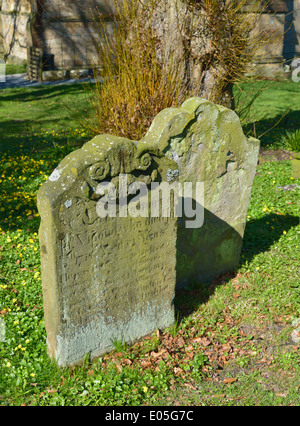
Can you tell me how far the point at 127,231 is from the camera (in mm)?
4414

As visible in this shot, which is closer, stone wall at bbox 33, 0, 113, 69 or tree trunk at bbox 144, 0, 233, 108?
tree trunk at bbox 144, 0, 233, 108

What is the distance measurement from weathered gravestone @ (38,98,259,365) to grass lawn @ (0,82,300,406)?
0.25 meters

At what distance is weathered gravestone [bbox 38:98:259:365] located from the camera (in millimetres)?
3961

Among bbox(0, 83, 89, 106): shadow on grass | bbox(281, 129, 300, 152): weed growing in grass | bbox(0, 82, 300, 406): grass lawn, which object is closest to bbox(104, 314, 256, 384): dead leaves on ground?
bbox(0, 82, 300, 406): grass lawn

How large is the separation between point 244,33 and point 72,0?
1114 cm

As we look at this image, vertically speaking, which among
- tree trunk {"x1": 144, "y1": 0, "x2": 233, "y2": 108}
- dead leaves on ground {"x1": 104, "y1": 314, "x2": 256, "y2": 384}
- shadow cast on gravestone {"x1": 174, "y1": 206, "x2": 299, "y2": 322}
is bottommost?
dead leaves on ground {"x1": 104, "y1": 314, "x2": 256, "y2": 384}

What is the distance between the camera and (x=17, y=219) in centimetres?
741

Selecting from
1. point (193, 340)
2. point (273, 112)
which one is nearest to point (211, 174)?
point (193, 340)

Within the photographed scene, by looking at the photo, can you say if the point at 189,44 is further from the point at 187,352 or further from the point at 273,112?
the point at 273,112

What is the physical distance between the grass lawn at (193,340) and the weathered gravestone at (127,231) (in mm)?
253


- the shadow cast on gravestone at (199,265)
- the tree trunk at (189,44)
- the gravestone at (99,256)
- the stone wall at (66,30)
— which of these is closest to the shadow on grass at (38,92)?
the stone wall at (66,30)

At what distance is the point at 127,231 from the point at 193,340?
4.83 feet

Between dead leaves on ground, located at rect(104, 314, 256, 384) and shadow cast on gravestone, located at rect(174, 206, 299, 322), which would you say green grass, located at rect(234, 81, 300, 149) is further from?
dead leaves on ground, located at rect(104, 314, 256, 384)

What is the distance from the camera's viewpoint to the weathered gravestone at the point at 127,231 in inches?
156
